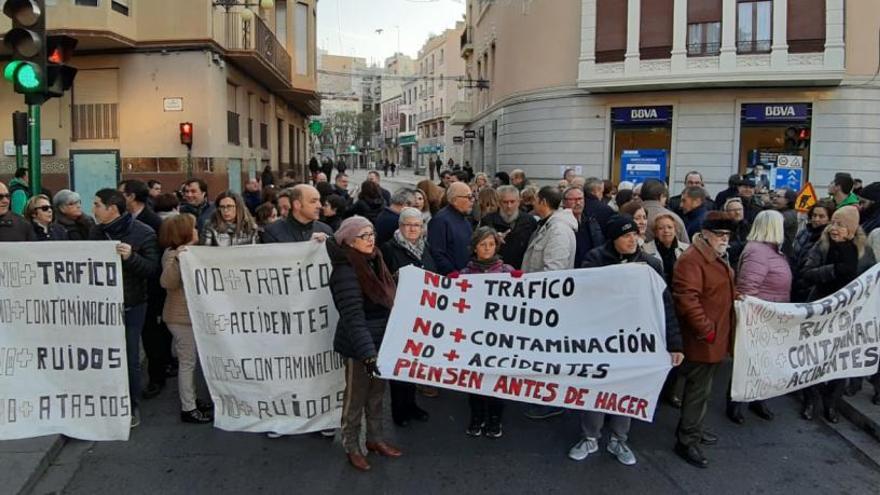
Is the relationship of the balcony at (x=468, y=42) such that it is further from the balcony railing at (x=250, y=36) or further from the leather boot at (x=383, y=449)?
the leather boot at (x=383, y=449)

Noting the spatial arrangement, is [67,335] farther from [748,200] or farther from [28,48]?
[748,200]

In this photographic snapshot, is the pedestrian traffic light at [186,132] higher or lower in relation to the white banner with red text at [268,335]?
higher

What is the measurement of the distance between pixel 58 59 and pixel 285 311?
3654 mm

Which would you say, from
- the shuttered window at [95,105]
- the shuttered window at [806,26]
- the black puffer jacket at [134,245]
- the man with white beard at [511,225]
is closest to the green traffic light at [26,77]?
the black puffer jacket at [134,245]

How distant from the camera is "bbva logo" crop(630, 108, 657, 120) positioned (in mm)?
23978

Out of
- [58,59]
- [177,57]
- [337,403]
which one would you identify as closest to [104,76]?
[177,57]

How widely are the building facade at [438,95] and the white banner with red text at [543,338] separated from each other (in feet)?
196

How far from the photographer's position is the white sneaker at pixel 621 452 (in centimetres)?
480

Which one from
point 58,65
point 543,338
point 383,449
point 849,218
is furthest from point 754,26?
point 383,449

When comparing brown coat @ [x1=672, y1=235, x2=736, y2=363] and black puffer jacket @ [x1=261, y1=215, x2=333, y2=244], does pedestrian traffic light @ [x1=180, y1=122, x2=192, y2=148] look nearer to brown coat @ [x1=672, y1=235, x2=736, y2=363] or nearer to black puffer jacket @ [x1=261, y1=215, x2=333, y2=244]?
black puffer jacket @ [x1=261, y1=215, x2=333, y2=244]

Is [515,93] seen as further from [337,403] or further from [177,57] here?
[337,403]

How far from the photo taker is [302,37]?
89.8 feet

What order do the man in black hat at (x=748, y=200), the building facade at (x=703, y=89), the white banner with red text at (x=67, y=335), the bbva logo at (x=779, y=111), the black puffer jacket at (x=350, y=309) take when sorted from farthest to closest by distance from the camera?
the bbva logo at (x=779, y=111) < the building facade at (x=703, y=89) < the man in black hat at (x=748, y=200) < the white banner with red text at (x=67, y=335) < the black puffer jacket at (x=350, y=309)

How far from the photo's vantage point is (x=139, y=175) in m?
16.5
